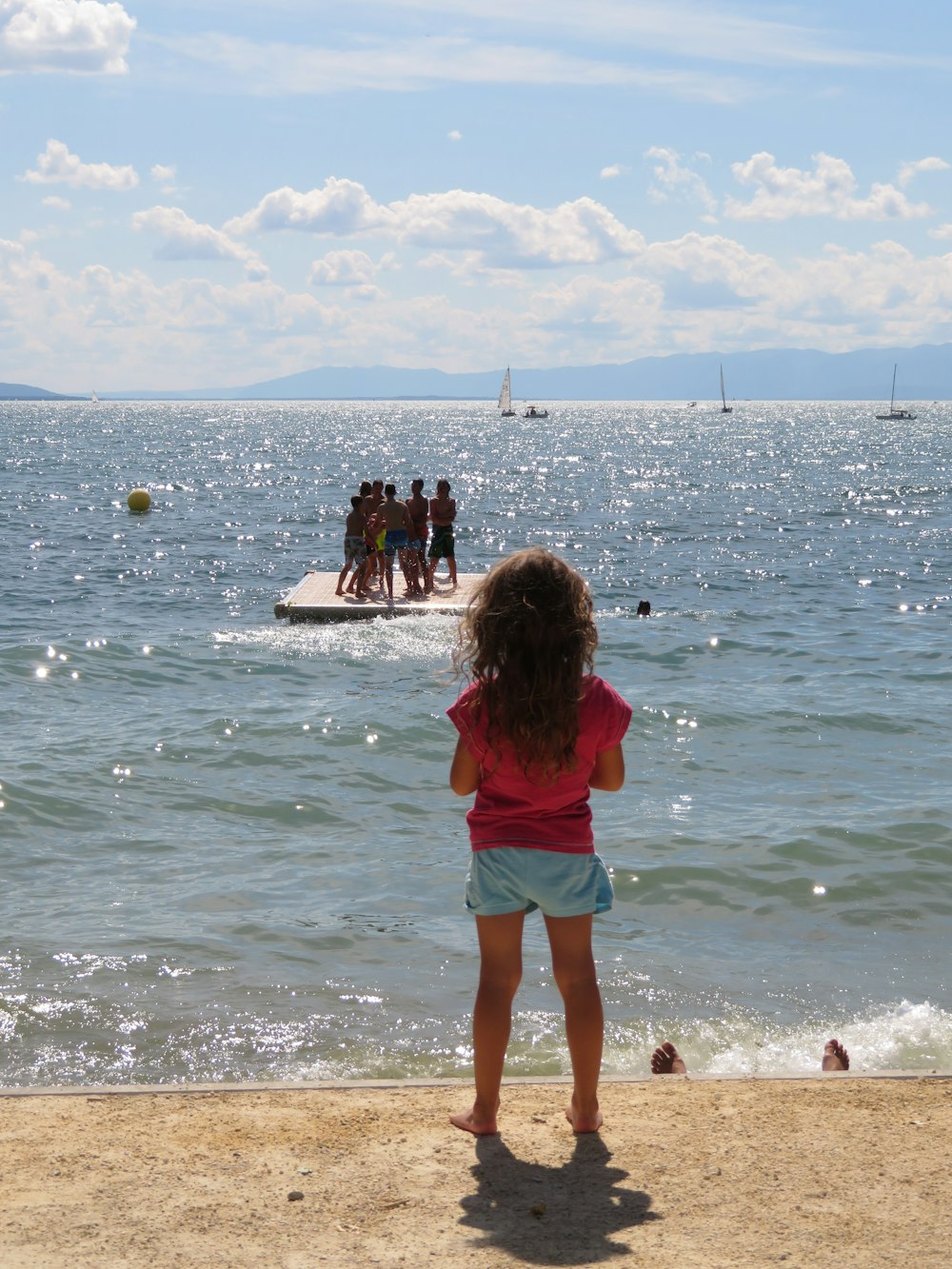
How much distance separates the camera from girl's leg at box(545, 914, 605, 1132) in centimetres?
383

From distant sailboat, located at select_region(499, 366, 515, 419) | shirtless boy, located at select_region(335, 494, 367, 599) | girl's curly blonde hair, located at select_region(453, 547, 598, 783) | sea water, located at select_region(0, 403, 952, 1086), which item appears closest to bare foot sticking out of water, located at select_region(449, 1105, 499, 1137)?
girl's curly blonde hair, located at select_region(453, 547, 598, 783)

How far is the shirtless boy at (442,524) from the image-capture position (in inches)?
719

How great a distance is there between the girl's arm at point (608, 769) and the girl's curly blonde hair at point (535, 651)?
15 centimetres

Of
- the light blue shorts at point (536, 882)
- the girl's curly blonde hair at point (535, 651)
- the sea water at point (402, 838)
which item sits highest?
the girl's curly blonde hair at point (535, 651)

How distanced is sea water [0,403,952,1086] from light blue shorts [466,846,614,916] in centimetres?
206

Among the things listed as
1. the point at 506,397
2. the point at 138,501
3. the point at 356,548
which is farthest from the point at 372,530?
the point at 506,397

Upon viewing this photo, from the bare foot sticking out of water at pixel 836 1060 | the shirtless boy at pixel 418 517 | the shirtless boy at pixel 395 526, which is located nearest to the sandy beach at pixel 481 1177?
the bare foot sticking out of water at pixel 836 1060

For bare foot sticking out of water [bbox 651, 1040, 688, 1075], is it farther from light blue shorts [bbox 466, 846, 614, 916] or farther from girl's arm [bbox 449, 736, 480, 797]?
girl's arm [bbox 449, 736, 480, 797]

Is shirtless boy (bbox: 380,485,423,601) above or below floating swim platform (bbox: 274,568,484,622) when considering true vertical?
above

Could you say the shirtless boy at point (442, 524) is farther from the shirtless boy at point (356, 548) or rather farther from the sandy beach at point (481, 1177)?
the sandy beach at point (481, 1177)

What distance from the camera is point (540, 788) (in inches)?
147

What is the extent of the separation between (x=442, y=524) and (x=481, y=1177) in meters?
15.4

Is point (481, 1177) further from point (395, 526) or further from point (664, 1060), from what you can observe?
point (395, 526)

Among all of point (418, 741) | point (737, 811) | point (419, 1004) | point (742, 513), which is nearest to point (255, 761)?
point (418, 741)
